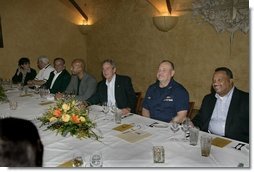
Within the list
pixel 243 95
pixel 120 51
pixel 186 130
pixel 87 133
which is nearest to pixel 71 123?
pixel 87 133

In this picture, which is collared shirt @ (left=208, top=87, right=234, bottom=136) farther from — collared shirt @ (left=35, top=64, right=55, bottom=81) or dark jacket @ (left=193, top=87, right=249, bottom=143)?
collared shirt @ (left=35, top=64, right=55, bottom=81)

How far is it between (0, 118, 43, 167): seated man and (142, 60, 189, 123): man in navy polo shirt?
206 cm

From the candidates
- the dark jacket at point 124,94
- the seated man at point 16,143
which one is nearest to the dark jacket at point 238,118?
the dark jacket at point 124,94

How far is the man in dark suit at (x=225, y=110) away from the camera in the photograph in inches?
92.4

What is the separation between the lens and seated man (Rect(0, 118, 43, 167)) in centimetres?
85

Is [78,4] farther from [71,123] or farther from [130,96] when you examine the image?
[71,123]

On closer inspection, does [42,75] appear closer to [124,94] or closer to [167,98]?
[124,94]

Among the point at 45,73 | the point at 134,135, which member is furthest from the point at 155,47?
the point at 134,135

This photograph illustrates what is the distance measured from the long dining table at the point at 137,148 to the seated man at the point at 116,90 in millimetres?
943

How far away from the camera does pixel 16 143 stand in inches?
33.6

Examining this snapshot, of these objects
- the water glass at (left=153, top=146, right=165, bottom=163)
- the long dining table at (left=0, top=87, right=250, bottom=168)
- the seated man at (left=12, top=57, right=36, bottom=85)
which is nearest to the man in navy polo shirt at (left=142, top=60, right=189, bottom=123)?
the long dining table at (left=0, top=87, right=250, bottom=168)

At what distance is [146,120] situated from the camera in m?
2.54

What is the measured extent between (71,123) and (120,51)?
480 centimetres

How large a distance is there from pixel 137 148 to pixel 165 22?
401 centimetres
